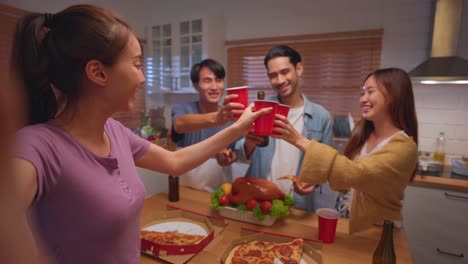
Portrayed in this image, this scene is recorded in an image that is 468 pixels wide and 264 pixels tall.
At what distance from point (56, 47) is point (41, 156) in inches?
11.0

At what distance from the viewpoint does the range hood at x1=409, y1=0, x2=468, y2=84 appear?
2.29 metres

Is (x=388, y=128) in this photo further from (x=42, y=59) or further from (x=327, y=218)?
(x=42, y=59)

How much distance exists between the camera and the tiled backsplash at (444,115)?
2674 millimetres

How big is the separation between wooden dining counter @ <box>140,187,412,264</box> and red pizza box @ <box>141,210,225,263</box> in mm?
23

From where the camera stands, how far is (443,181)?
232 centimetres

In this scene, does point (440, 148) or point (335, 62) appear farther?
point (335, 62)

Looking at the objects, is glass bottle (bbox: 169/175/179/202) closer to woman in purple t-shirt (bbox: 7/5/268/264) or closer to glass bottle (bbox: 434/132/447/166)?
woman in purple t-shirt (bbox: 7/5/268/264)

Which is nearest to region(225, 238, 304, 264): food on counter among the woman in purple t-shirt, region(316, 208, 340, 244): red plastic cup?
region(316, 208, 340, 244): red plastic cup

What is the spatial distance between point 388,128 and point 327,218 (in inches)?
24.8

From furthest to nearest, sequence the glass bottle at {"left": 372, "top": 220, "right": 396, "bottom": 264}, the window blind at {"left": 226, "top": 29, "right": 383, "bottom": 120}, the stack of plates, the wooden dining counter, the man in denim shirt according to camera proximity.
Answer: the window blind at {"left": 226, "top": 29, "right": 383, "bottom": 120}
the stack of plates
the man in denim shirt
the wooden dining counter
the glass bottle at {"left": 372, "top": 220, "right": 396, "bottom": 264}

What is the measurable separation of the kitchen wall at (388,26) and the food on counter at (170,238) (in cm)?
270

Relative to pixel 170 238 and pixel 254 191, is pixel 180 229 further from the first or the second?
pixel 254 191

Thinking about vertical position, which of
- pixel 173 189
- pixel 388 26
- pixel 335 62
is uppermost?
pixel 388 26

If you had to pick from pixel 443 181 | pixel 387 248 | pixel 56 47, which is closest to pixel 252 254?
pixel 387 248
